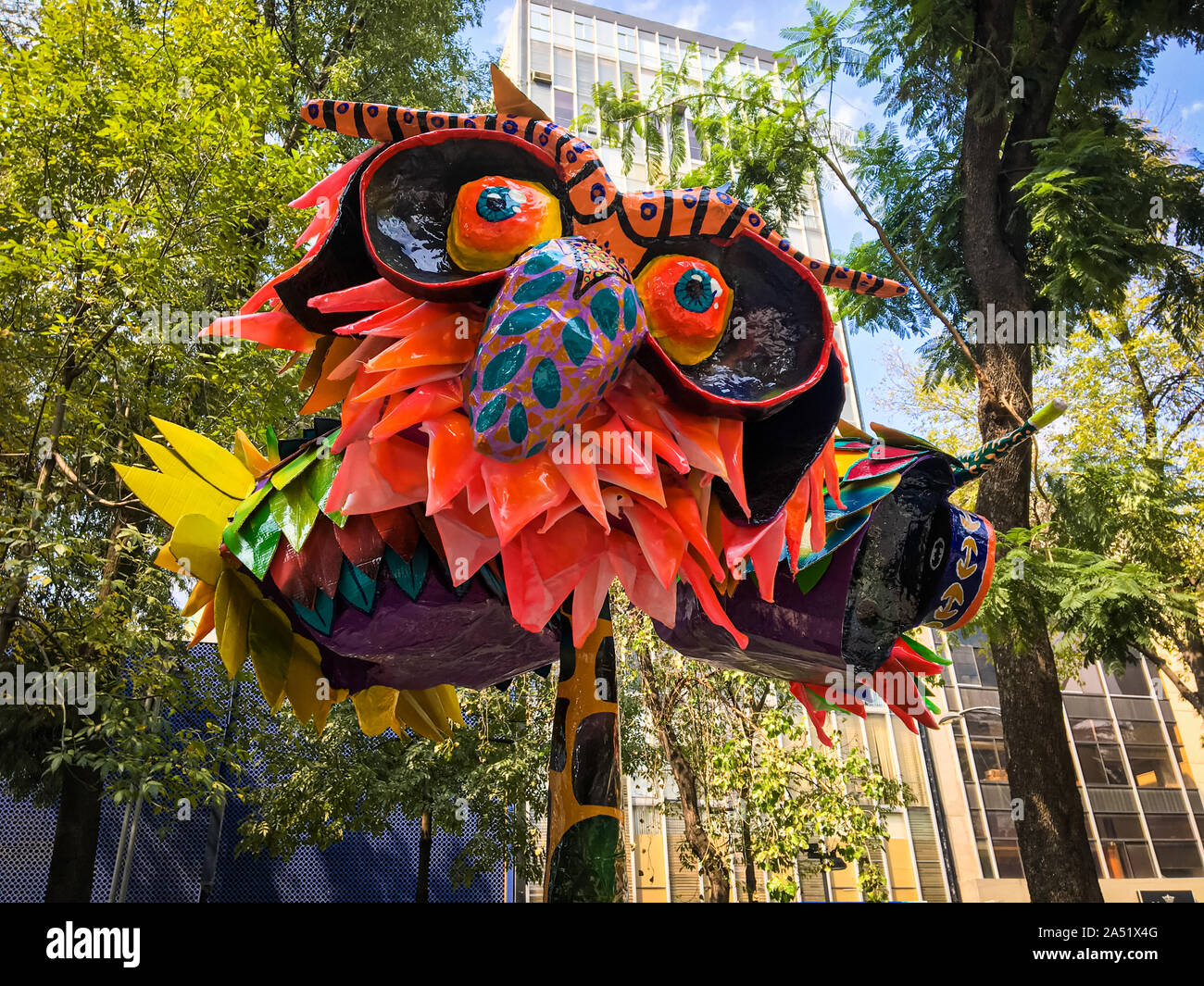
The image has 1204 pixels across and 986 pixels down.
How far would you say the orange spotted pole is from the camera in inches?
93.9

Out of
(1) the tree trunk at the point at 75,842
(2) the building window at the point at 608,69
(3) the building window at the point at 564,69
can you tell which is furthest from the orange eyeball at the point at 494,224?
(2) the building window at the point at 608,69

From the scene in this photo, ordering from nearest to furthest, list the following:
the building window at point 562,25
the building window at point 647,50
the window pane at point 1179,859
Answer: the window pane at point 1179,859 → the building window at point 562,25 → the building window at point 647,50

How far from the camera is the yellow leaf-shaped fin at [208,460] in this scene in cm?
269

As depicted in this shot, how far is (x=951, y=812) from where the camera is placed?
2248 cm

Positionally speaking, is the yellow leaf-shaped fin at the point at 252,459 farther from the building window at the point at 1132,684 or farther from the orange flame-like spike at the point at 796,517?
the building window at the point at 1132,684

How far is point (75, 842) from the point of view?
26.9ft

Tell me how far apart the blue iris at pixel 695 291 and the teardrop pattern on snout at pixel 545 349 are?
261 millimetres

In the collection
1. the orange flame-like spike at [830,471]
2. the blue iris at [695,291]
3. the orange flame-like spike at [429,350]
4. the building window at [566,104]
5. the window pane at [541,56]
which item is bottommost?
the orange flame-like spike at [830,471]

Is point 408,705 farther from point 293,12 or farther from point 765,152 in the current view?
point 293,12

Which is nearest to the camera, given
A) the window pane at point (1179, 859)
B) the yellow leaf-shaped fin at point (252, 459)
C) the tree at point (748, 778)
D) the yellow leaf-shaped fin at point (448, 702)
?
the yellow leaf-shaped fin at point (252, 459)

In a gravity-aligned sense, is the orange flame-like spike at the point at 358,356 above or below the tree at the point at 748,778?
below

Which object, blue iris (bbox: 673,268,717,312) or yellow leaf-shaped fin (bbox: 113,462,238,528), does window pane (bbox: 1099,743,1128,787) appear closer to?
blue iris (bbox: 673,268,717,312)
